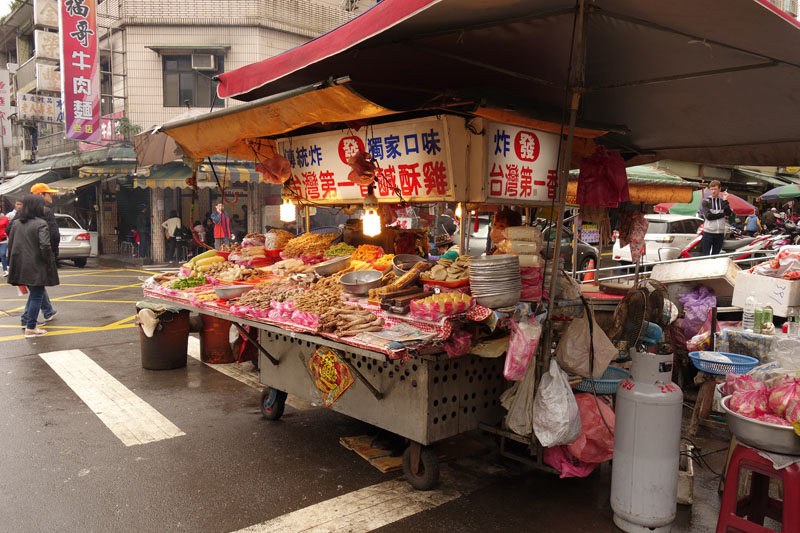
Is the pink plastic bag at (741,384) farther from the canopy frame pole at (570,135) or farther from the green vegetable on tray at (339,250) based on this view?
the green vegetable on tray at (339,250)

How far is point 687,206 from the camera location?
55.4 ft

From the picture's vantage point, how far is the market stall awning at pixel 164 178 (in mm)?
19297

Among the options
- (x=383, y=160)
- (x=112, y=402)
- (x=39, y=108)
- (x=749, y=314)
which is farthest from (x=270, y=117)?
(x=39, y=108)

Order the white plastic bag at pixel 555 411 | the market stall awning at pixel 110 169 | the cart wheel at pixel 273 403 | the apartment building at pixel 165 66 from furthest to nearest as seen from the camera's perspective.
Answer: the apartment building at pixel 165 66 < the market stall awning at pixel 110 169 < the cart wheel at pixel 273 403 < the white plastic bag at pixel 555 411

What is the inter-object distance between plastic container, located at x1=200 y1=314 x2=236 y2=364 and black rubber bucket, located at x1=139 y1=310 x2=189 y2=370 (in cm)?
40

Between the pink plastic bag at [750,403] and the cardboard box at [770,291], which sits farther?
the cardboard box at [770,291]

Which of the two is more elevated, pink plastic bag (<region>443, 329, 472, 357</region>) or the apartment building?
the apartment building

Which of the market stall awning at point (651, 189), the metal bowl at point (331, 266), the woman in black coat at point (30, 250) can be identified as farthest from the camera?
the woman in black coat at point (30, 250)

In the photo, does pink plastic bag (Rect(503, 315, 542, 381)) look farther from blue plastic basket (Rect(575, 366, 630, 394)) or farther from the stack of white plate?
blue plastic basket (Rect(575, 366, 630, 394))

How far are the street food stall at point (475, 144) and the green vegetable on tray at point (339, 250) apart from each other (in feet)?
1.83

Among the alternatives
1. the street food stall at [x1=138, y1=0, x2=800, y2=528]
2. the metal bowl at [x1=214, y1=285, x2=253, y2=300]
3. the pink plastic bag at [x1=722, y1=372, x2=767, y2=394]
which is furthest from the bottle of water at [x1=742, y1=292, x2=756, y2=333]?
the metal bowl at [x1=214, y1=285, x2=253, y2=300]

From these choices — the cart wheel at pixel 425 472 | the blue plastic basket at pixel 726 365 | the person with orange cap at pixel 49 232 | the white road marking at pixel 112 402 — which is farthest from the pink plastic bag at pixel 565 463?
the person with orange cap at pixel 49 232

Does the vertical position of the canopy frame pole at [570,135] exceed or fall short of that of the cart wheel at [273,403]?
it exceeds it

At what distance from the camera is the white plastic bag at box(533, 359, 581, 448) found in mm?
3734
